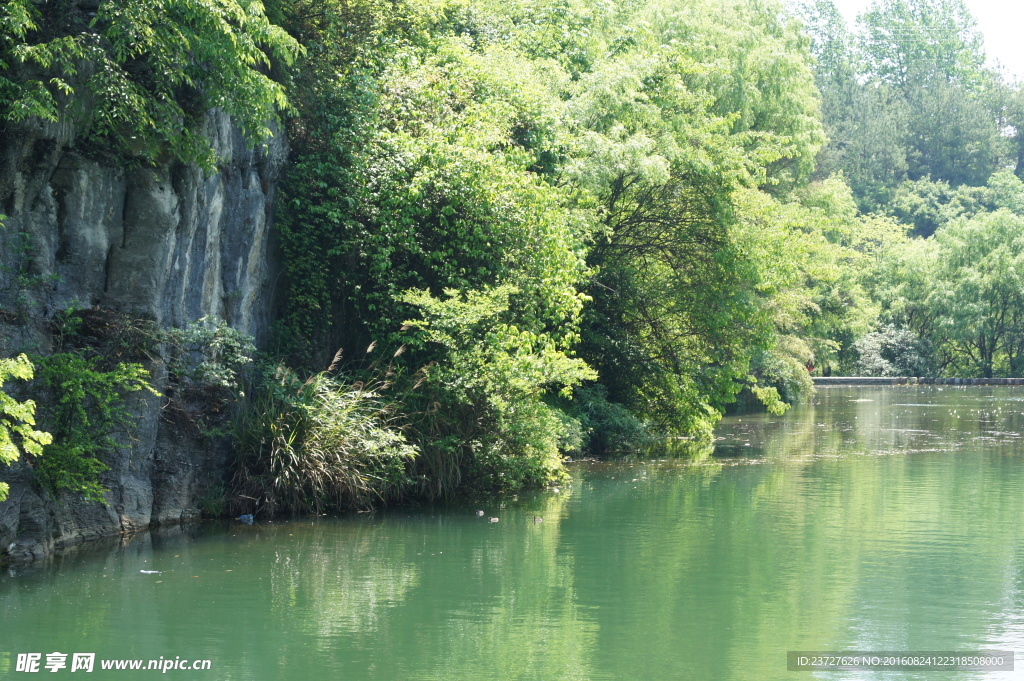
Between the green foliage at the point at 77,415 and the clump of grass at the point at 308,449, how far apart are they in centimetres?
222

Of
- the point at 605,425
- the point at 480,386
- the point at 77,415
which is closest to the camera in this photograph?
the point at 77,415

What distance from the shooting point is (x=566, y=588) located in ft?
37.8

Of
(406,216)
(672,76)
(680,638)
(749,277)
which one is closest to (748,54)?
(672,76)

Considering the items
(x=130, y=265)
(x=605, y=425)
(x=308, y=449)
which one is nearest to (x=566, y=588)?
(x=308, y=449)

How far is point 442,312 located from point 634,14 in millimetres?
17345

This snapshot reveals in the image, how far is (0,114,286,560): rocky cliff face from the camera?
40.2 ft

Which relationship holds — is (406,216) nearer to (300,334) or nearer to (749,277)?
(300,334)

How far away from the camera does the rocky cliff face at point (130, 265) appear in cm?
1226

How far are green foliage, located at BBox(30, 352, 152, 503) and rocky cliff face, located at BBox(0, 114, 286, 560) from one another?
11.8 inches

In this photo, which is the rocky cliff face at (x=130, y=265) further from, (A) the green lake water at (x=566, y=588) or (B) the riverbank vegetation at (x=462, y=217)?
(A) the green lake water at (x=566, y=588)

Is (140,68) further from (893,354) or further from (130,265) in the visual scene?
(893,354)

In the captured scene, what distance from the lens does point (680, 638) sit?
9.55 metres

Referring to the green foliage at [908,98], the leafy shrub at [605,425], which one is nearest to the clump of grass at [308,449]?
the leafy shrub at [605,425]

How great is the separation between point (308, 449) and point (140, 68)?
506 cm
